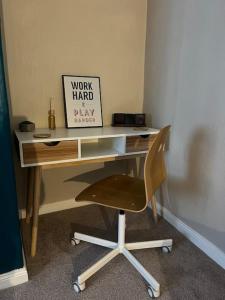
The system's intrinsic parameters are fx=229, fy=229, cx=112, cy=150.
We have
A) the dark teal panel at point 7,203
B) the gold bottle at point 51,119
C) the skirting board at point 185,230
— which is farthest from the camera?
the gold bottle at point 51,119

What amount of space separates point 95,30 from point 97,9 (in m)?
0.15

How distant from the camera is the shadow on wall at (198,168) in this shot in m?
1.48

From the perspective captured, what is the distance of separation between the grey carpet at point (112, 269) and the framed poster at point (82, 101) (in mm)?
836

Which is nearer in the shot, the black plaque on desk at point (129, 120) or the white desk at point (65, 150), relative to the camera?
the white desk at point (65, 150)

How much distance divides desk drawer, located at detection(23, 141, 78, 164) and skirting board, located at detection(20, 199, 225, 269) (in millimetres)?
742

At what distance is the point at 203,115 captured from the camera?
Answer: 1.48 metres

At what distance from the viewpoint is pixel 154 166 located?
4.42 feet

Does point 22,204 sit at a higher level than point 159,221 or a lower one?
higher

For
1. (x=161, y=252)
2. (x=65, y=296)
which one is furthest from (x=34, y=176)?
(x=161, y=252)

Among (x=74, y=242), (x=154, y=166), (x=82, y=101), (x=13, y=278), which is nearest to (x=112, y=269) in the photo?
(x=74, y=242)

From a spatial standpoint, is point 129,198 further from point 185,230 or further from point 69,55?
point 69,55

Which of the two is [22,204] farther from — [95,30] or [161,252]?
[95,30]

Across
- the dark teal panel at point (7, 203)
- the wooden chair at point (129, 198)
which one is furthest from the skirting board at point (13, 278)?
the wooden chair at point (129, 198)

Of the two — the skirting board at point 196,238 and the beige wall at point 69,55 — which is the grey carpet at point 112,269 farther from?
the beige wall at point 69,55
